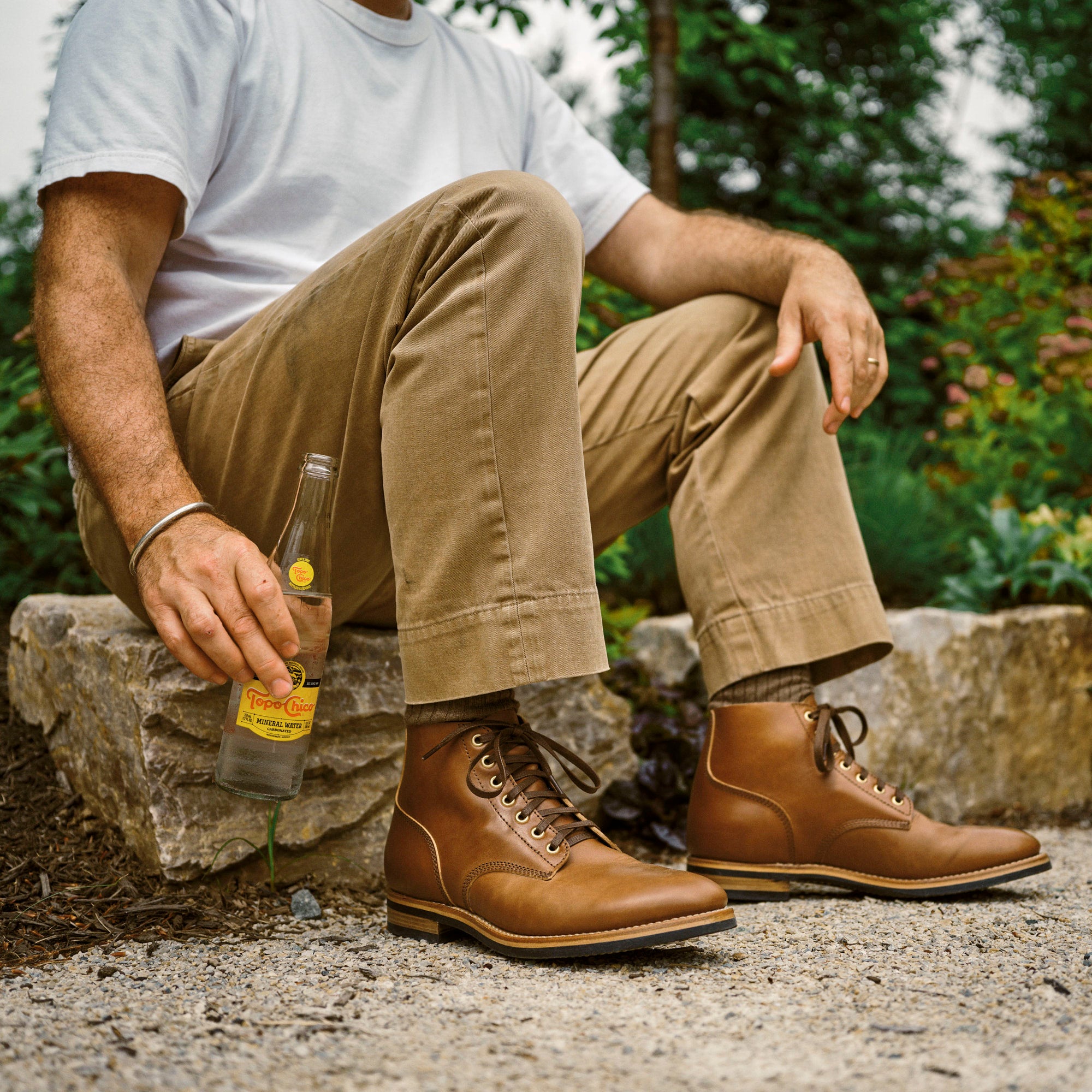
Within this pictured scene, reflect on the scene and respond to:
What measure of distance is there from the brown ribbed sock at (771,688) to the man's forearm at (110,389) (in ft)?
2.96

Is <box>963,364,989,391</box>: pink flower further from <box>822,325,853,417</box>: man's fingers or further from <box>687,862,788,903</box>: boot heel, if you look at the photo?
<box>687,862,788,903</box>: boot heel

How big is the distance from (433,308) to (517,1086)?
0.92 m

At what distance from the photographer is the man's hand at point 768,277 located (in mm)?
1687

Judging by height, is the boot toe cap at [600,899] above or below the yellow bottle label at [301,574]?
below

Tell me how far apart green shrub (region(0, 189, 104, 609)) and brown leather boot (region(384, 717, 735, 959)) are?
1.60 m

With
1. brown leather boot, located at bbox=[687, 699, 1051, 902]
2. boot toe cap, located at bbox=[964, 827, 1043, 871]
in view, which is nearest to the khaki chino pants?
brown leather boot, located at bbox=[687, 699, 1051, 902]

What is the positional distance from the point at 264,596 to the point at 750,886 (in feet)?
3.09

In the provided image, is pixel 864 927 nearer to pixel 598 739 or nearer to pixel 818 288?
pixel 598 739

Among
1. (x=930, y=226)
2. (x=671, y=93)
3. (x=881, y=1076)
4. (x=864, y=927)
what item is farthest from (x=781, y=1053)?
(x=930, y=226)

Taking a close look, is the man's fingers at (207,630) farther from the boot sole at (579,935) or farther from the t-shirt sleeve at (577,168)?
the t-shirt sleeve at (577,168)

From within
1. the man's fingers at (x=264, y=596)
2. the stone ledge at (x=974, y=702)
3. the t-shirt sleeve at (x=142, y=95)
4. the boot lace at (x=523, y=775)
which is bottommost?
the stone ledge at (x=974, y=702)

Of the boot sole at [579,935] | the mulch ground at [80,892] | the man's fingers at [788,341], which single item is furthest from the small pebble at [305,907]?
the man's fingers at [788,341]

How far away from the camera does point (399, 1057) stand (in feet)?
3.24

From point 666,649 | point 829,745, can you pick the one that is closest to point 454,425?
point 829,745
